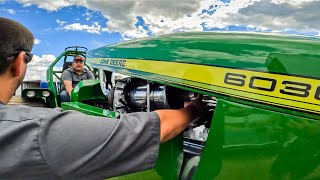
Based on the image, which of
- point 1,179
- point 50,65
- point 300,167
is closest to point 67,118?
point 1,179

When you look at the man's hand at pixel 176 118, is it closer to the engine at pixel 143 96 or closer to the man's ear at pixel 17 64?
the engine at pixel 143 96

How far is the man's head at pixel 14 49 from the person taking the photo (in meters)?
1.18

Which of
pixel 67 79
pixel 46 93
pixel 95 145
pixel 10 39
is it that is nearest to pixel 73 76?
pixel 67 79

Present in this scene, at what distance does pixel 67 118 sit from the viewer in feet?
3.64

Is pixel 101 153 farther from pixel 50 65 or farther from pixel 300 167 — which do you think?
pixel 50 65

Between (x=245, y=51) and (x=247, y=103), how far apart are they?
221 mm

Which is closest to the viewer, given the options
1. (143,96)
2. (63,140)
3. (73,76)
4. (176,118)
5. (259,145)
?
(63,140)

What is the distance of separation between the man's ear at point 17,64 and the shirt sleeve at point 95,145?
26 centimetres

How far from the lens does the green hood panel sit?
4.38ft

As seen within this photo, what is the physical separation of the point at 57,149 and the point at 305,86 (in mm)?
837

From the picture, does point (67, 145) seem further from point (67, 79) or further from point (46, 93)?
point (46, 93)

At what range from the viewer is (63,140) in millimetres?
1064

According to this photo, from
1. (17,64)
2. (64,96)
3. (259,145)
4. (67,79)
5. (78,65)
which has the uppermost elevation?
(17,64)

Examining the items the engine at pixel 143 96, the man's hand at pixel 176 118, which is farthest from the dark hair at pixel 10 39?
the engine at pixel 143 96
